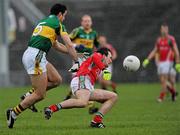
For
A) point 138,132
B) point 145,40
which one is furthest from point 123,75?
point 138,132

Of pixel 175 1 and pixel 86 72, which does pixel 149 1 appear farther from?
pixel 86 72

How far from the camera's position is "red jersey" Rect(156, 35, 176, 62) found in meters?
21.5

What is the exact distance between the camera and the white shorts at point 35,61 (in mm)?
12430

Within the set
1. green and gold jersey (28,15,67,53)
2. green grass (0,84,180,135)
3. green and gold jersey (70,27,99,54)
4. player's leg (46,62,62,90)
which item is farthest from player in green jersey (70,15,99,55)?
green and gold jersey (28,15,67,53)

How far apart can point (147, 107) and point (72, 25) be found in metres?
20.5

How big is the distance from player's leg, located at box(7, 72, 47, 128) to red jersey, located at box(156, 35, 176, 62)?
31.2 feet

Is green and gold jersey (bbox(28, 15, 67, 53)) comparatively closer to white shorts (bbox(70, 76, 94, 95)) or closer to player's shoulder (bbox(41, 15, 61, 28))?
player's shoulder (bbox(41, 15, 61, 28))

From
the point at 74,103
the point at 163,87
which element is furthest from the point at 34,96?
the point at 163,87

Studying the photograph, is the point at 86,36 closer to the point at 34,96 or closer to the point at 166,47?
the point at 166,47

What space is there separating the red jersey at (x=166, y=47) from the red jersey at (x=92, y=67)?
897 centimetres

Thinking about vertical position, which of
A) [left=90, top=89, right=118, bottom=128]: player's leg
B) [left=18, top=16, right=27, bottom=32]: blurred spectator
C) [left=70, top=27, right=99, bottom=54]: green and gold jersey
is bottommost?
[left=90, top=89, right=118, bottom=128]: player's leg

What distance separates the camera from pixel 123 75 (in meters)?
35.8

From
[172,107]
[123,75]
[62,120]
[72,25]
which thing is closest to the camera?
[62,120]

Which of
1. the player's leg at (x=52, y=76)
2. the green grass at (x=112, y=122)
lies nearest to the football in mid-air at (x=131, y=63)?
the green grass at (x=112, y=122)
